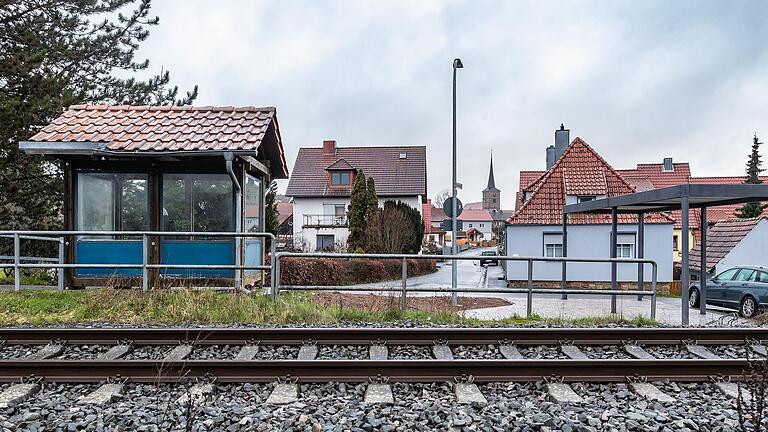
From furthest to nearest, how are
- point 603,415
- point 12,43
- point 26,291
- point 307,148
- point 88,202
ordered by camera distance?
point 307,148, point 12,43, point 88,202, point 26,291, point 603,415

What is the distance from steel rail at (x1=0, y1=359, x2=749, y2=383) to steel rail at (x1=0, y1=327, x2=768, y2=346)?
127 centimetres

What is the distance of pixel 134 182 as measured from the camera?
12586mm

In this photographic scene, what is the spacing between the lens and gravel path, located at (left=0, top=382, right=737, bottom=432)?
192 inches

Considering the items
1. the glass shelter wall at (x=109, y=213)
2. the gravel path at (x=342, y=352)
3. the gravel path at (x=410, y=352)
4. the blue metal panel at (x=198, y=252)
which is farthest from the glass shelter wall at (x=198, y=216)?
the gravel path at (x=410, y=352)

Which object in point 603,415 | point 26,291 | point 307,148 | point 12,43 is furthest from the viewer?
point 307,148

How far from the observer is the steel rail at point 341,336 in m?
7.89

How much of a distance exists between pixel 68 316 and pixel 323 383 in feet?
18.1

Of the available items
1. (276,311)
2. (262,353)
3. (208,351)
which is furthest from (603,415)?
(276,311)

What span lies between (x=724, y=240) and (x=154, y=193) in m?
26.0

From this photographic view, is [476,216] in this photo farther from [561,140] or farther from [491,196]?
[561,140]

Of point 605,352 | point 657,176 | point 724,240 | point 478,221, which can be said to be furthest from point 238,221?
point 478,221

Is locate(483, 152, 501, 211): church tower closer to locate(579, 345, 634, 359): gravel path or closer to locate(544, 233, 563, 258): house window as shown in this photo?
locate(544, 233, 563, 258): house window

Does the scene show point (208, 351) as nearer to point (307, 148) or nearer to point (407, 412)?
point (407, 412)

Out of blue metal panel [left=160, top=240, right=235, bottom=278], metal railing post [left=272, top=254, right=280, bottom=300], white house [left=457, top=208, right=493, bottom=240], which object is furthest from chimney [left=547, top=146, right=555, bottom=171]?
white house [left=457, top=208, right=493, bottom=240]
